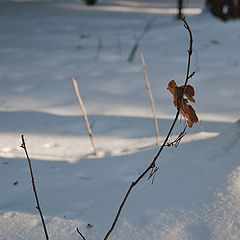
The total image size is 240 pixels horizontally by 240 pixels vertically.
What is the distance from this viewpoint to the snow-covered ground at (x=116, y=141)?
0.99 metres

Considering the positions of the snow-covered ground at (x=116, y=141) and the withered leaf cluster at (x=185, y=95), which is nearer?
the withered leaf cluster at (x=185, y=95)

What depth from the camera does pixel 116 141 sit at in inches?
72.8

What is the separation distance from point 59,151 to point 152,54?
8.40ft

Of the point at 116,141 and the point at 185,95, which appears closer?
the point at 185,95

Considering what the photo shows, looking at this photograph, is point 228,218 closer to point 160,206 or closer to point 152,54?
point 160,206

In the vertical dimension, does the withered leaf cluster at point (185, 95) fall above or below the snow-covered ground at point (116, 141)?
above

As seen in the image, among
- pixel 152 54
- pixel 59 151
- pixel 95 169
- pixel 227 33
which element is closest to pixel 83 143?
pixel 59 151

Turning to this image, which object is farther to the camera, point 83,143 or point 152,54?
point 152,54

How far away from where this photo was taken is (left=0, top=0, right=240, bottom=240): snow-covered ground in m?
0.99

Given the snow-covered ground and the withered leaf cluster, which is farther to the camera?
the snow-covered ground

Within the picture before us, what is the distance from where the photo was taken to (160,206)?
103cm

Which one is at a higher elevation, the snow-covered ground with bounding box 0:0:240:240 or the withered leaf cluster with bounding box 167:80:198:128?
the withered leaf cluster with bounding box 167:80:198:128

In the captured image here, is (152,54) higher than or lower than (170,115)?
lower

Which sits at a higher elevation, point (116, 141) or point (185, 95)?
point (185, 95)
